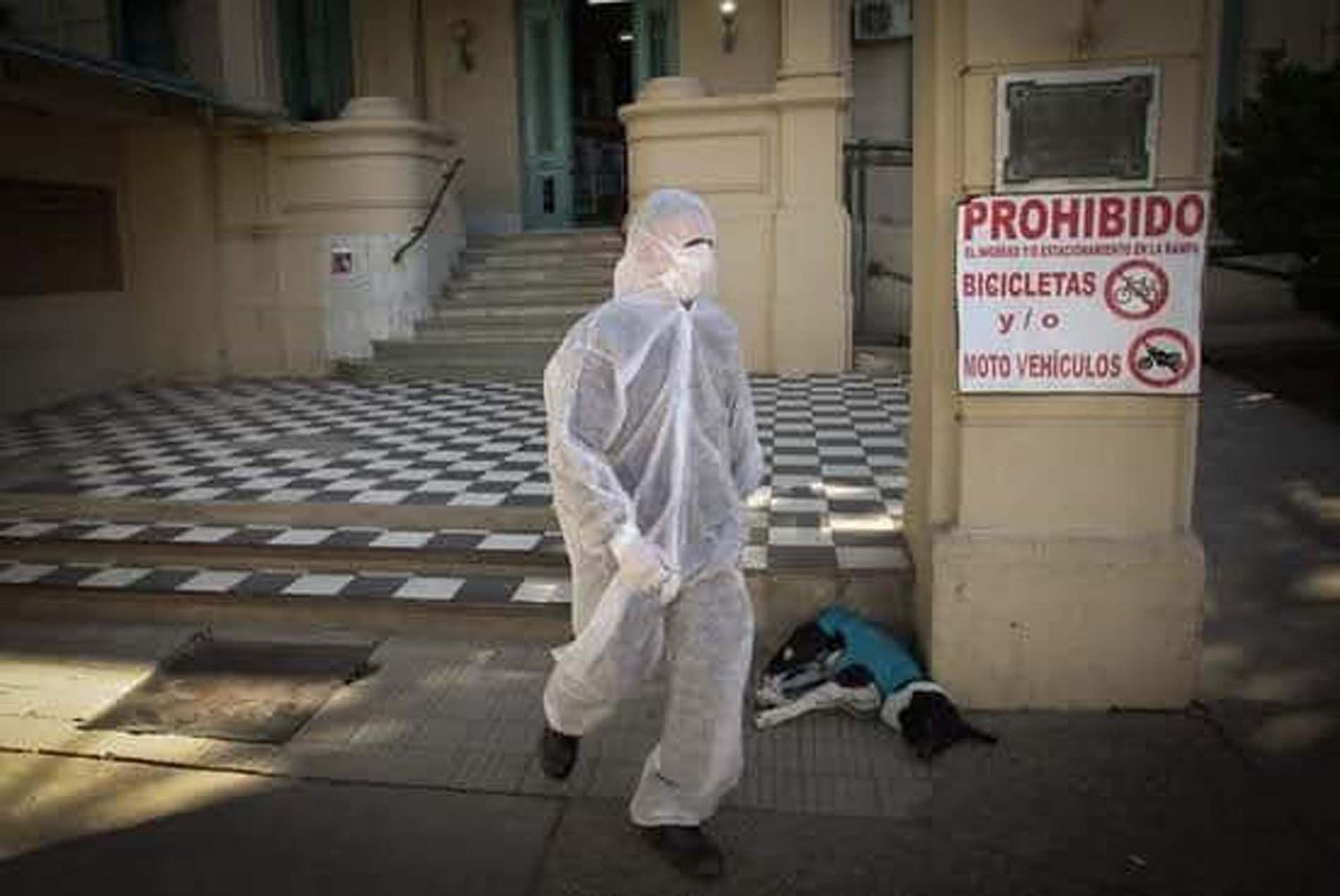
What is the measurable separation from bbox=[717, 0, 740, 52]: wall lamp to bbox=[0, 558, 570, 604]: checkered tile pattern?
8.13 m

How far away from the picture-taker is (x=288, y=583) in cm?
453

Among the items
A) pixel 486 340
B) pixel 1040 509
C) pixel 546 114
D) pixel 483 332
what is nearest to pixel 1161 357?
pixel 1040 509

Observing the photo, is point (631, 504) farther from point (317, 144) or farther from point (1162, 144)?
point (317, 144)

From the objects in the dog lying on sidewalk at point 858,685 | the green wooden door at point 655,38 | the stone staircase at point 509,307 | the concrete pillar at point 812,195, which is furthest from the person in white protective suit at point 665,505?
the green wooden door at point 655,38

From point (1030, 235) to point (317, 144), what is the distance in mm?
8131

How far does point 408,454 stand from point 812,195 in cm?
455

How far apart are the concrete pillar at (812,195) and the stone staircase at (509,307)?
194 cm

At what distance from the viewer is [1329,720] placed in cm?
335

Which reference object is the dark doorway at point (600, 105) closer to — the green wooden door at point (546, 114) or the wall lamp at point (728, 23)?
the green wooden door at point (546, 114)

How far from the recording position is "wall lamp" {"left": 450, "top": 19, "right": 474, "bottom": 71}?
11.6m

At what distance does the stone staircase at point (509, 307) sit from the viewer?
972cm

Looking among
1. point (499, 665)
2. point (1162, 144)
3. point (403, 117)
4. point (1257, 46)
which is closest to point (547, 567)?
point (499, 665)

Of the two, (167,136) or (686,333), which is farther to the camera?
(167,136)

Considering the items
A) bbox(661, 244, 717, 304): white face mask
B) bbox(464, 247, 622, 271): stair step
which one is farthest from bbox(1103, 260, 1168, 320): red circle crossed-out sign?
bbox(464, 247, 622, 271): stair step
